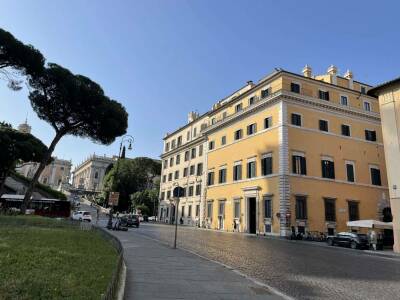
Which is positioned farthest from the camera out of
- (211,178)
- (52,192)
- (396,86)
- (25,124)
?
(25,124)

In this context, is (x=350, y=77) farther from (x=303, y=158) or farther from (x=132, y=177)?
(x=132, y=177)

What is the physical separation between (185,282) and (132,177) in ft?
238

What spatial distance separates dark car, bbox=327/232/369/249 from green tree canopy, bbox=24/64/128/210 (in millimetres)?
21211

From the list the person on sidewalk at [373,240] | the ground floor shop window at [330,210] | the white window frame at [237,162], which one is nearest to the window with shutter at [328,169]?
the ground floor shop window at [330,210]

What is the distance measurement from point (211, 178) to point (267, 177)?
12.7 metres

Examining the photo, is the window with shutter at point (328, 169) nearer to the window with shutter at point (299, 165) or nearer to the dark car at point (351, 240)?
the window with shutter at point (299, 165)

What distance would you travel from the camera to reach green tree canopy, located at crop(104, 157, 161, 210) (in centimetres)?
7762

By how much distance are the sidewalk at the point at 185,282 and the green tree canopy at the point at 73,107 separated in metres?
23.5

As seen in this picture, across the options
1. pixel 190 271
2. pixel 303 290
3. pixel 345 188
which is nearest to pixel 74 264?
pixel 190 271

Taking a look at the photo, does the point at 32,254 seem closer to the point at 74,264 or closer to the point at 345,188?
the point at 74,264

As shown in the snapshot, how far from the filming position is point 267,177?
118 ft

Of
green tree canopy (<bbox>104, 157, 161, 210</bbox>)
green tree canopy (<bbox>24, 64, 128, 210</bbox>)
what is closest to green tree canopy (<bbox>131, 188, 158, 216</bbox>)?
green tree canopy (<bbox>104, 157, 161, 210</bbox>)

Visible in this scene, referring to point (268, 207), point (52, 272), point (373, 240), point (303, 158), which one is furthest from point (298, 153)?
point (52, 272)

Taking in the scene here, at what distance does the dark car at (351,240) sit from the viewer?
928 inches
